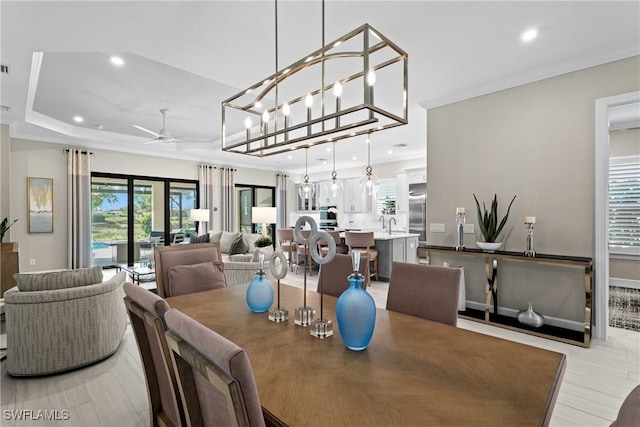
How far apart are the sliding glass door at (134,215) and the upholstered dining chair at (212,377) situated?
5818 millimetres

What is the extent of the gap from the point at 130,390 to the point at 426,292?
219cm

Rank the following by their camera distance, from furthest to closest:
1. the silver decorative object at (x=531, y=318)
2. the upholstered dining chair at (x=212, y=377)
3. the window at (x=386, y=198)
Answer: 1. the window at (x=386, y=198)
2. the silver decorative object at (x=531, y=318)
3. the upholstered dining chair at (x=212, y=377)

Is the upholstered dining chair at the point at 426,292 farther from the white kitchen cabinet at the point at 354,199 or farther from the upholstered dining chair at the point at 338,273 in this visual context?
the white kitchen cabinet at the point at 354,199

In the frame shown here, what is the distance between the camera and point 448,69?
3211mm

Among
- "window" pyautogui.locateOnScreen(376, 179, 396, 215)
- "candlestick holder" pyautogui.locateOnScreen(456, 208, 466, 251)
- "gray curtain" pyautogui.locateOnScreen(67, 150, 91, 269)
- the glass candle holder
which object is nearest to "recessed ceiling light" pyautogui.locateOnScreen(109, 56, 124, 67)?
"gray curtain" pyautogui.locateOnScreen(67, 150, 91, 269)

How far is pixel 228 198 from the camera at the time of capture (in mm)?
8367

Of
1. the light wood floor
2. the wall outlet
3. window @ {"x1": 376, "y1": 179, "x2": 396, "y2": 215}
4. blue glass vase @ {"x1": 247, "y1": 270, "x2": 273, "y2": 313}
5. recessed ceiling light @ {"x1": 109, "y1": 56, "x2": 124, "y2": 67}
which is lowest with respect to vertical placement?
the light wood floor

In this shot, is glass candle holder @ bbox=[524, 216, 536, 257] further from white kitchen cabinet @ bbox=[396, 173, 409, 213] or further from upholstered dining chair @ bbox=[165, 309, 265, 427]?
white kitchen cabinet @ bbox=[396, 173, 409, 213]

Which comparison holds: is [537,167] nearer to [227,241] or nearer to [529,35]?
[529,35]

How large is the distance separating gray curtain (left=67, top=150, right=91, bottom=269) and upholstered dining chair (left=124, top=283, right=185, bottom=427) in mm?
5888

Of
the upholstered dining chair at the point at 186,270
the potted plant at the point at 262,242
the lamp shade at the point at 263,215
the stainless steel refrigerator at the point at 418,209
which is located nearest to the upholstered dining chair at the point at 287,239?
the lamp shade at the point at 263,215

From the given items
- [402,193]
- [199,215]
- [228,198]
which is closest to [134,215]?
[199,215]

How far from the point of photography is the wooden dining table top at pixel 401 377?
2.84ft

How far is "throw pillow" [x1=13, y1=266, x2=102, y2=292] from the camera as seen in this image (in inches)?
92.9
